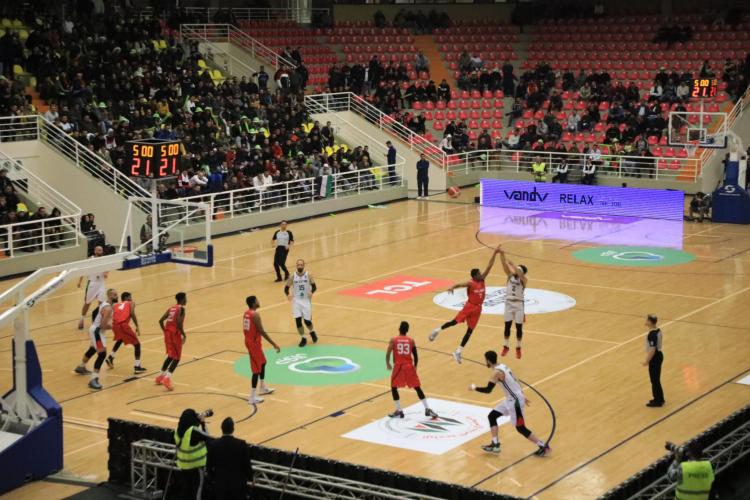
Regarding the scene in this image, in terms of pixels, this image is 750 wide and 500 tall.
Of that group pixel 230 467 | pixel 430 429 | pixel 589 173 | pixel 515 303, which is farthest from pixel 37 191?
pixel 230 467

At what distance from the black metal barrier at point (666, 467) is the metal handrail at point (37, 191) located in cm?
2117

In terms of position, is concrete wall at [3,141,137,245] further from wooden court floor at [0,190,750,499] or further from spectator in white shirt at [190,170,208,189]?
wooden court floor at [0,190,750,499]

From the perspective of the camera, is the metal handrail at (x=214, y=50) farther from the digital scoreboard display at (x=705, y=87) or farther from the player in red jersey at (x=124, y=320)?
the player in red jersey at (x=124, y=320)

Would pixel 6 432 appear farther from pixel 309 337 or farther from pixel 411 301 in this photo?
pixel 411 301

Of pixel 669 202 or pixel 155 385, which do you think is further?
pixel 669 202

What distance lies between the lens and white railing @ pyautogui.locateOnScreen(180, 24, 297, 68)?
149ft

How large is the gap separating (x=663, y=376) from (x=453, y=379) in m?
3.49

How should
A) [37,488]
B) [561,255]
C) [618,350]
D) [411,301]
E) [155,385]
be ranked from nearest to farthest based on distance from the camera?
1. [37,488]
2. [155,385]
3. [618,350]
4. [411,301]
5. [561,255]

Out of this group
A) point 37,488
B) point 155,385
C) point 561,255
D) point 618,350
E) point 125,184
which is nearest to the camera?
point 37,488

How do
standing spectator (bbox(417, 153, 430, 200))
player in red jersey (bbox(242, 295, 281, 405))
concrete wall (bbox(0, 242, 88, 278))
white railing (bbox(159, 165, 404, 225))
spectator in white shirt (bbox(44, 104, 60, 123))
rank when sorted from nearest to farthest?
player in red jersey (bbox(242, 295, 281, 405))
concrete wall (bbox(0, 242, 88, 278))
spectator in white shirt (bbox(44, 104, 60, 123))
white railing (bbox(159, 165, 404, 225))
standing spectator (bbox(417, 153, 430, 200))

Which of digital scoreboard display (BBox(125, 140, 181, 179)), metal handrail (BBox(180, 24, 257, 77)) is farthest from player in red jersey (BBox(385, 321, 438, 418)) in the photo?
metal handrail (BBox(180, 24, 257, 77))

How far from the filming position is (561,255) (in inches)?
1205

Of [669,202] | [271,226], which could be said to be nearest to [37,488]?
[271,226]

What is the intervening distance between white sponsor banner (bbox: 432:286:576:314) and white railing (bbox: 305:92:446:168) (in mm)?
17622
